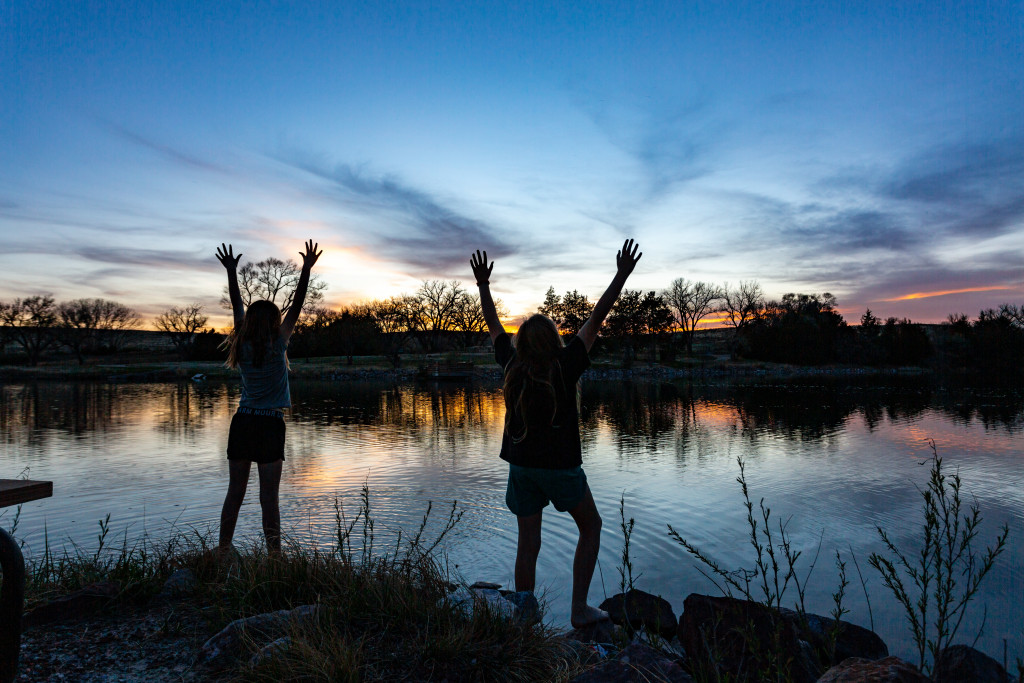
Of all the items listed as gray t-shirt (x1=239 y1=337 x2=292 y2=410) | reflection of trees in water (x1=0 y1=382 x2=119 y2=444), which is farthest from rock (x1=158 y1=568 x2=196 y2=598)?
reflection of trees in water (x1=0 y1=382 x2=119 y2=444)

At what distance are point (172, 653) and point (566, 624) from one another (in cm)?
245

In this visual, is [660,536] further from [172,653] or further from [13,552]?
[13,552]

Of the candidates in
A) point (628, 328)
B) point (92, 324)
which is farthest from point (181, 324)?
point (628, 328)

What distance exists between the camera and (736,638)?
348 cm

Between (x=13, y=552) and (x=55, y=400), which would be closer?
(x=13, y=552)

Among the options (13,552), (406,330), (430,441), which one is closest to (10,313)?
(406,330)

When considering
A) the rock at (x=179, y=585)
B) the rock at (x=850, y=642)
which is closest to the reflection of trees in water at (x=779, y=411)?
the rock at (x=850, y=642)

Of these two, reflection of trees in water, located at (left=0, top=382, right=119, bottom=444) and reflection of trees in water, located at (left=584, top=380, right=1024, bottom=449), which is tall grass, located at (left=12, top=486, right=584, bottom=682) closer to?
reflection of trees in water, located at (left=584, top=380, right=1024, bottom=449)

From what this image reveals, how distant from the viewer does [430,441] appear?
13.7 meters

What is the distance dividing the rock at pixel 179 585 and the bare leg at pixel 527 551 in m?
2.11

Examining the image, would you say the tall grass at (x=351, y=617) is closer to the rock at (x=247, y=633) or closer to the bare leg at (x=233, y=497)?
the rock at (x=247, y=633)

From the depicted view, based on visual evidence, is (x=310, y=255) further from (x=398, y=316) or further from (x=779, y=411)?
(x=398, y=316)

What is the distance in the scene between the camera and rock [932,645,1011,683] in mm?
3199

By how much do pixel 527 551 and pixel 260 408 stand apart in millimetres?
2190
